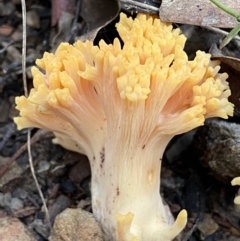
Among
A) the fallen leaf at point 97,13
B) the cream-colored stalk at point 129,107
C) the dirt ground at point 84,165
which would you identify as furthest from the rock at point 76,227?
the fallen leaf at point 97,13

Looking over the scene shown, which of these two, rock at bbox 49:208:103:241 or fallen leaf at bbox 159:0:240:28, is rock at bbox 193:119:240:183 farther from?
rock at bbox 49:208:103:241

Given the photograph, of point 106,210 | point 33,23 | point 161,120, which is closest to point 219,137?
point 161,120

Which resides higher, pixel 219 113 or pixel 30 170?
pixel 219 113

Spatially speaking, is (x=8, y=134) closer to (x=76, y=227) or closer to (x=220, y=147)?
(x=76, y=227)

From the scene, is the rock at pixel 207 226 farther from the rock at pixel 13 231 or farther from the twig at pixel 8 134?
the twig at pixel 8 134

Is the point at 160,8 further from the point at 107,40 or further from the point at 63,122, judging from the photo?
the point at 63,122

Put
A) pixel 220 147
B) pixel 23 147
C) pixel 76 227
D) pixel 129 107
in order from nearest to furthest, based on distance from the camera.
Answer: pixel 129 107, pixel 76 227, pixel 220 147, pixel 23 147

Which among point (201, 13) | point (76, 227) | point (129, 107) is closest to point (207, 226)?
point (76, 227)
